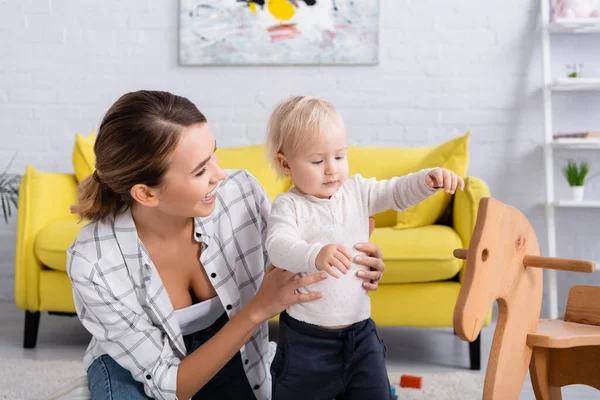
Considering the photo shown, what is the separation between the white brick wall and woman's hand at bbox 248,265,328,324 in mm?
2405

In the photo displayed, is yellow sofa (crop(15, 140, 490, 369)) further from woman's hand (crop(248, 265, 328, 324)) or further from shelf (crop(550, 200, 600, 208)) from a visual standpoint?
woman's hand (crop(248, 265, 328, 324))

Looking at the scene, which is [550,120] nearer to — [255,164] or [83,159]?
[255,164]

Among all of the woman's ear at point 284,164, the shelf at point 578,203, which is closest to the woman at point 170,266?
the woman's ear at point 284,164

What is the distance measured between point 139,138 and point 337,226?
465mm

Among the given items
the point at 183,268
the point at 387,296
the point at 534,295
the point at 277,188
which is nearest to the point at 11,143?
the point at 277,188

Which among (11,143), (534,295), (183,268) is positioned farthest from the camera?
(11,143)

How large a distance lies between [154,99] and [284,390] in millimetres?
702

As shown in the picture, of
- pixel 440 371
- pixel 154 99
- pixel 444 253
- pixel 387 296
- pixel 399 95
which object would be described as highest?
pixel 399 95

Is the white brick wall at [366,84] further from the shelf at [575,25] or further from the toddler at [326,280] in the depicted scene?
the toddler at [326,280]

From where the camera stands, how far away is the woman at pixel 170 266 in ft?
4.90

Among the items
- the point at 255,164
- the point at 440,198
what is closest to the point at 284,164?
the point at 440,198

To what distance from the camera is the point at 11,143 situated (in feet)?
13.3

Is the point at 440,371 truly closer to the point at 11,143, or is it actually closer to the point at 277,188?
the point at 277,188

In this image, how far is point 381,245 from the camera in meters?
2.67
